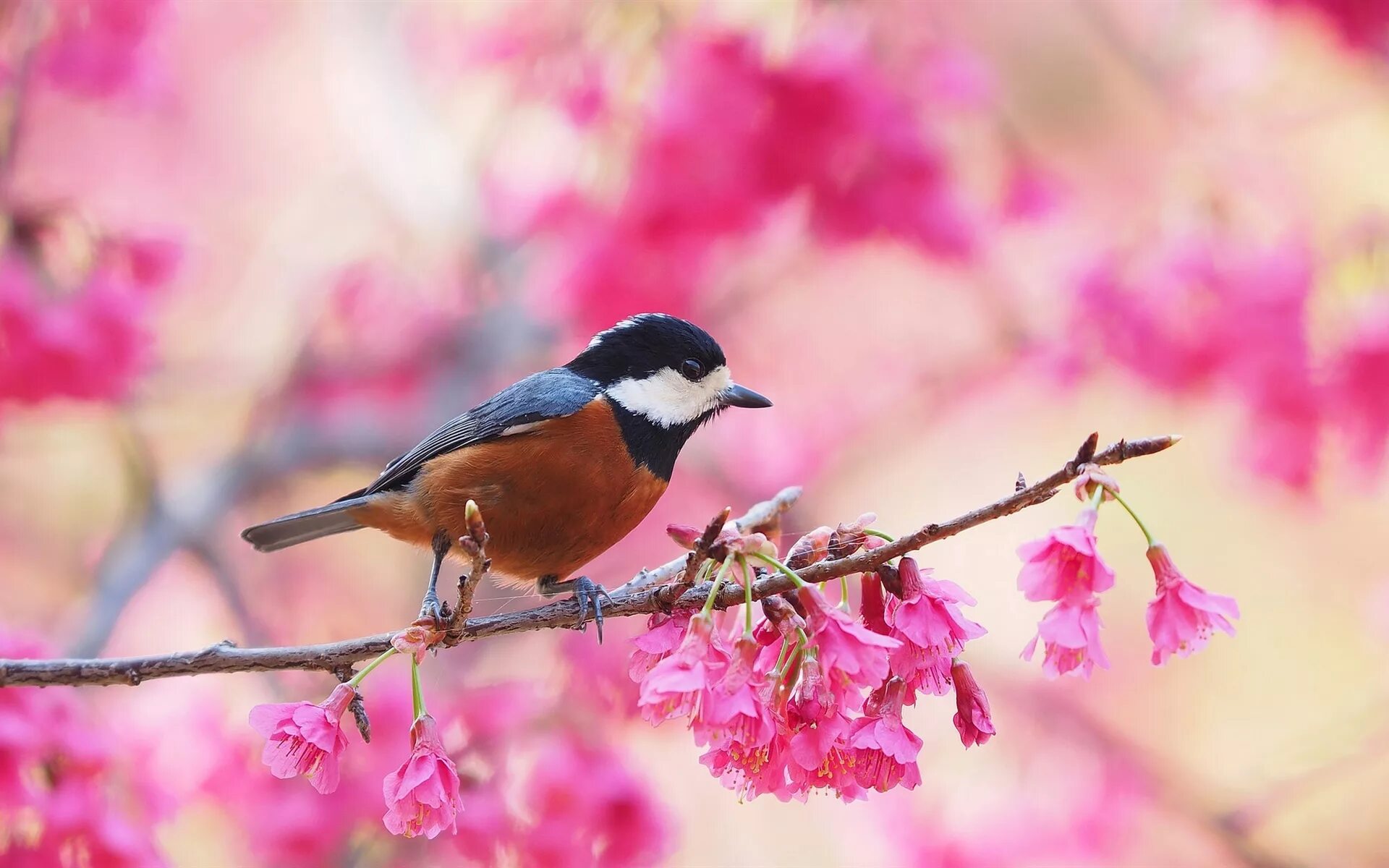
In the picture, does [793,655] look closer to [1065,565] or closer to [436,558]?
[1065,565]

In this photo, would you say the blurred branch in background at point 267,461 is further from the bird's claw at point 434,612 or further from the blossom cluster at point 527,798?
the bird's claw at point 434,612

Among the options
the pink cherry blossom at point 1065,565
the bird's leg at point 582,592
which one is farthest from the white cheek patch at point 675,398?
the pink cherry blossom at point 1065,565

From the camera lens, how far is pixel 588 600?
2059 mm

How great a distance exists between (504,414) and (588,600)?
0.72 metres

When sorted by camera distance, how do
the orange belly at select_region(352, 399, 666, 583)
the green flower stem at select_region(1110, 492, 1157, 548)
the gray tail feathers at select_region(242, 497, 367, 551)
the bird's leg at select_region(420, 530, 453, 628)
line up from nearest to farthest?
the green flower stem at select_region(1110, 492, 1157, 548) → the bird's leg at select_region(420, 530, 453, 628) → the orange belly at select_region(352, 399, 666, 583) → the gray tail feathers at select_region(242, 497, 367, 551)

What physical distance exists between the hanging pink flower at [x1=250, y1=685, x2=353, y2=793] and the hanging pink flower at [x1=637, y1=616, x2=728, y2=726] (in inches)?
16.7

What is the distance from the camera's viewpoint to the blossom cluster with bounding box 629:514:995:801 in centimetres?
141

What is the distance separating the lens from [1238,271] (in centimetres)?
363

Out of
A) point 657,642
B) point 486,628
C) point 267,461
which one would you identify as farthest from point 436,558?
point 267,461

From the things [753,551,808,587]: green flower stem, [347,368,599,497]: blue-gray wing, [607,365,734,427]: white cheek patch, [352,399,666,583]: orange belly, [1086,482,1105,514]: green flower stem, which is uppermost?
[347,368,599,497]: blue-gray wing

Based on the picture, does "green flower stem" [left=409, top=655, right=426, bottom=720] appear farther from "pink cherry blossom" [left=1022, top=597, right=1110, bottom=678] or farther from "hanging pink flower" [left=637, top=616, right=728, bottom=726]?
"pink cherry blossom" [left=1022, top=597, right=1110, bottom=678]

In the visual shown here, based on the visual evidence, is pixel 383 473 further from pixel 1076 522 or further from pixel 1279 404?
pixel 1279 404

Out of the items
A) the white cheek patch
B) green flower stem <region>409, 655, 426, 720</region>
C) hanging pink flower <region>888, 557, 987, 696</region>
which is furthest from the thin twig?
the white cheek patch

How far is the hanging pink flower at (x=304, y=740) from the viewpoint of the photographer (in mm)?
1540
